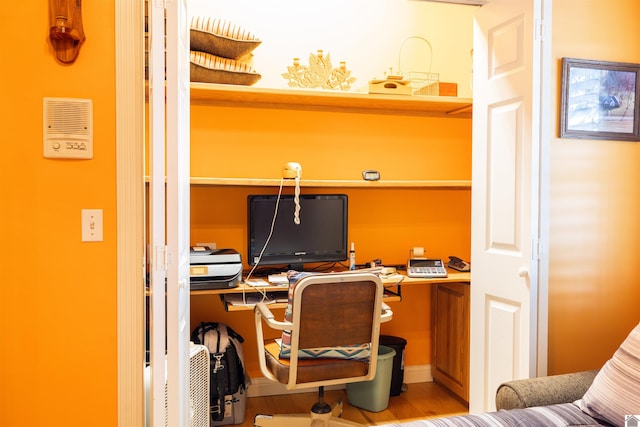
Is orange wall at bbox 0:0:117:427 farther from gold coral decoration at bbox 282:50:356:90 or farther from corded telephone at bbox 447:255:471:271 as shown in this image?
corded telephone at bbox 447:255:471:271

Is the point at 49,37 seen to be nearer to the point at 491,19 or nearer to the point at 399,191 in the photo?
the point at 491,19

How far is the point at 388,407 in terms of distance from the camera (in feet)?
10.7

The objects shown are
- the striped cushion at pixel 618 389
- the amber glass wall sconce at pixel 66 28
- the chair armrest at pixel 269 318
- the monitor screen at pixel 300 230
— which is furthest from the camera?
the monitor screen at pixel 300 230

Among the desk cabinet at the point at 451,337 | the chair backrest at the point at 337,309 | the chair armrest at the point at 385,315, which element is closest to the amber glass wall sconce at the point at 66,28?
the chair backrest at the point at 337,309

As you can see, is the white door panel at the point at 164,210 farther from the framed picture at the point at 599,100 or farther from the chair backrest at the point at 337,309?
the framed picture at the point at 599,100

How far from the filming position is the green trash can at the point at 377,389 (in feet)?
10.4

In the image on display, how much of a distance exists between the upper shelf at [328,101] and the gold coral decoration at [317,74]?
0.08 m

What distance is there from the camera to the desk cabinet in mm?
3291

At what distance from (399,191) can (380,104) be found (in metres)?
0.61

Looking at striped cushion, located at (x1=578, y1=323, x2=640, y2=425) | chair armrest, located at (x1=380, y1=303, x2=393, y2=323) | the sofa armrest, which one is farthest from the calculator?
striped cushion, located at (x1=578, y1=323, x2=640, y2=425)

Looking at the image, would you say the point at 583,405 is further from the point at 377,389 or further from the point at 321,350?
the point at 377,389

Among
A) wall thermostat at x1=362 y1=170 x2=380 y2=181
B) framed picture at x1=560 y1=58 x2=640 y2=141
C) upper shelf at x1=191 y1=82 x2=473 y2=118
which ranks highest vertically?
upper shelf at x1=191 y1=82 x2=473 y2=118

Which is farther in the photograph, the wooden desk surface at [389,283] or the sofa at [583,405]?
the wooden desk surface at [389,283]

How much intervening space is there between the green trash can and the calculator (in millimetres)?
504
